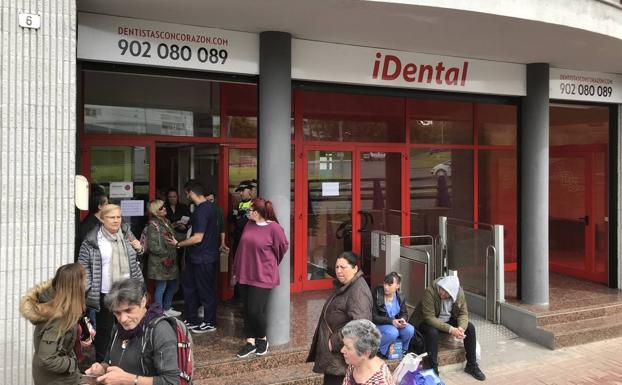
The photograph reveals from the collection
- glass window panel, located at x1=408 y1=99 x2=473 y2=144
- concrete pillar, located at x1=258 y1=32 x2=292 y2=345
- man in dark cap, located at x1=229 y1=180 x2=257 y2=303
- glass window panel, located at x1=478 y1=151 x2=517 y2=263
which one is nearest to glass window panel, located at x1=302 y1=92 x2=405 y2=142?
glass window panel, located at x1=408 y1=99 x2=473 y2=144

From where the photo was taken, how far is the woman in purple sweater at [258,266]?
4871mm

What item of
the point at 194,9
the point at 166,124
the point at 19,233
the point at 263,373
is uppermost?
the point at 194,9

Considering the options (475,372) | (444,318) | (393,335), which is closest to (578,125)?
(444,318)

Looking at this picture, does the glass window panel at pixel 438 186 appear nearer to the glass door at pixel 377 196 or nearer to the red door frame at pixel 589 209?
the glass door at pixel 377 196

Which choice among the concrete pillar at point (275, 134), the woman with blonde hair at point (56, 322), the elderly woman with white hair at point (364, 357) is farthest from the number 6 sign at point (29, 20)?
the elderly woman with white hair at point (364, 357)

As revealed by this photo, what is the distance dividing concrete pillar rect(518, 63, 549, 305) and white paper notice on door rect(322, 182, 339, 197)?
103 inches

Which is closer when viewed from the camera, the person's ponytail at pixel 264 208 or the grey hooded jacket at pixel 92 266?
the grey hooded jacket at pixel 92 266

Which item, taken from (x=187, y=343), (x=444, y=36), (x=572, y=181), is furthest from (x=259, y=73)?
(x=572, y=181)

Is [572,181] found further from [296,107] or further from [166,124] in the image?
[166,124]

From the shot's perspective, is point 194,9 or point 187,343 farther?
point 194,9

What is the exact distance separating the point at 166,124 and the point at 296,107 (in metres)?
1.82

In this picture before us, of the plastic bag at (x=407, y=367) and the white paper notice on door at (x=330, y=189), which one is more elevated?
the white paper notice on door at (x=330, y=189)

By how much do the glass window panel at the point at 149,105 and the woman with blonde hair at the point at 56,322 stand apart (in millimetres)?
3799

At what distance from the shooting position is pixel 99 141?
20.9 feet
